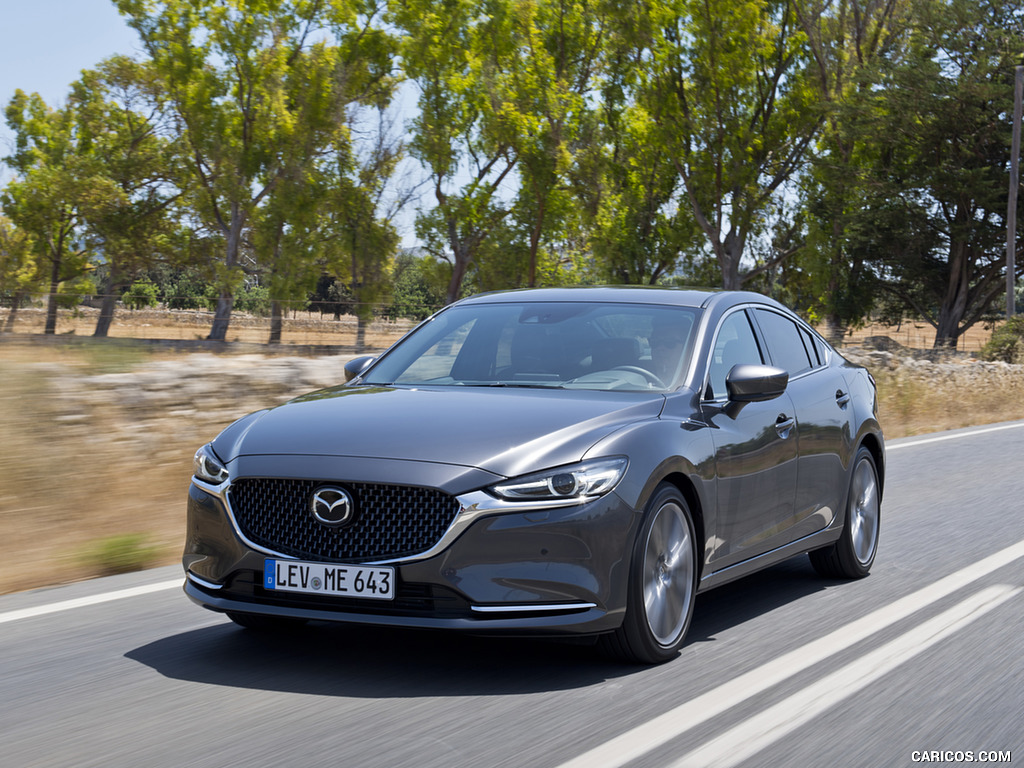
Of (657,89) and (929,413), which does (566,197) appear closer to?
(657,89)

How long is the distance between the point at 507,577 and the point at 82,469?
4.72 meters

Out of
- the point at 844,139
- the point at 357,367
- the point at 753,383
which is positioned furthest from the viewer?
the point at 844,139

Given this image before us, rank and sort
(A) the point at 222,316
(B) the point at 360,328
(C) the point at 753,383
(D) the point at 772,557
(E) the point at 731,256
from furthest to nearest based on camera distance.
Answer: (E) the point at 731,256 → (A) the point at 222,316 → (B) the point at 360,328 → (D) the point at 772,557 → (C) the point at 753,383

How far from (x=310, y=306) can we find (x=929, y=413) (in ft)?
62.3

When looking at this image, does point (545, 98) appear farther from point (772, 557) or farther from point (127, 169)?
point (772, 557)

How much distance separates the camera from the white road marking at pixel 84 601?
588 centimetres

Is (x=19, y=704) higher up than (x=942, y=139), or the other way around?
(x=942, y=139)

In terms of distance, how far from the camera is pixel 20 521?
7.56 meters

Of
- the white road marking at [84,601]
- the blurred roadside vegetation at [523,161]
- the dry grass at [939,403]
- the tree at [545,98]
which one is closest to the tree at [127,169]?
the blurred roadside vegetation at [523,161]

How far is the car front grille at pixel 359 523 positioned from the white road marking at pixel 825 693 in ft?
4.00

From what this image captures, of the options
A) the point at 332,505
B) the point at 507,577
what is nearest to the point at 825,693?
the point at 507,577

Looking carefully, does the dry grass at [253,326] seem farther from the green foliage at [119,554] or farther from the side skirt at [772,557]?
the side skirt at [772,557]

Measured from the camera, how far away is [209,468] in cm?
508

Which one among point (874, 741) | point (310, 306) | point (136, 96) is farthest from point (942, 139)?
point (874, 741)
